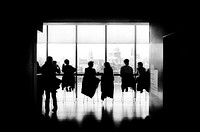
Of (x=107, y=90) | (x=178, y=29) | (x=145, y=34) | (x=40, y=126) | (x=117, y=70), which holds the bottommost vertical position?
(x=40, y=126)

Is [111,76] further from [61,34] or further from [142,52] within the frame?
[61,34]

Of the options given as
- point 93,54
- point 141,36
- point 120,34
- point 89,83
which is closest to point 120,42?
point 120,34

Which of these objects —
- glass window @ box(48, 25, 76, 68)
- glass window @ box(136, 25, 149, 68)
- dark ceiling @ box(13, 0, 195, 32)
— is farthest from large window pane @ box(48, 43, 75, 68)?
dark ceiling @ box(13, 0, 195, 32)

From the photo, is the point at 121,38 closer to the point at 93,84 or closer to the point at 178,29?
the point at 93,84

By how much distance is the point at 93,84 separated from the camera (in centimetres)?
713

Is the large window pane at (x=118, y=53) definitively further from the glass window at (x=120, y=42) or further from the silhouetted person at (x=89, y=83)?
the silhouetted person at (x=89, y=83)

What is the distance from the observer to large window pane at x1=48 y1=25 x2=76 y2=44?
9.12 metres

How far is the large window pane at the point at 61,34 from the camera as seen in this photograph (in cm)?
912

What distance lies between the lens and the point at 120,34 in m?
9.15

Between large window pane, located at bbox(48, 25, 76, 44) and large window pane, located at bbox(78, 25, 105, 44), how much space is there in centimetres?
27

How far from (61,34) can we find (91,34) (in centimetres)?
115

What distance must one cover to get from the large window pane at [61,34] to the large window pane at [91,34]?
27cm

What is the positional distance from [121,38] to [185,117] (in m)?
6.13

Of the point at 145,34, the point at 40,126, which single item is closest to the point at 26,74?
the point at 40,126
